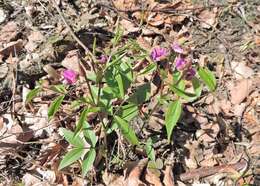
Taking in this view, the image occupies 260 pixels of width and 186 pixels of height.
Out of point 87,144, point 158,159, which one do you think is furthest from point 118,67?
point 158,159

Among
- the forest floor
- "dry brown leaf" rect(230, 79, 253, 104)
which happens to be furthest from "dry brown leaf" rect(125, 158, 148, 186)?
"dry brown leaf" rect(230, 79, 253, 104)

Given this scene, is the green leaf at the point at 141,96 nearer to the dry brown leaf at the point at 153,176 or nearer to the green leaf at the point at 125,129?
the green leaf at the point at 125,129

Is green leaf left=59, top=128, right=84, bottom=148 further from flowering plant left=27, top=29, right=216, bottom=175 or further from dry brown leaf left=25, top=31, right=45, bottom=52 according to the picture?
dry brown leaf left=25, top=31, right=45, bottom=52

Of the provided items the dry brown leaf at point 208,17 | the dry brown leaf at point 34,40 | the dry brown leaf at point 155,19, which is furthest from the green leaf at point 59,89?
the dry brown leaf at point 208,17

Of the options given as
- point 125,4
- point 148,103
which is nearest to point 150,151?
point 148,103

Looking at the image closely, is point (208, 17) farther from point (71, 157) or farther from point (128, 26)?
point (71, 157)

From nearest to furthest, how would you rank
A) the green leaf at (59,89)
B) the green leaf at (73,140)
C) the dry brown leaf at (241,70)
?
the green leaf at (59,89) < the green leaf at (73,140) < the dry brown leaf at (241,70)

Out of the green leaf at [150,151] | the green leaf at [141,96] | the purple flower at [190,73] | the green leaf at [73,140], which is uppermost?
the purple flower at [190,73]

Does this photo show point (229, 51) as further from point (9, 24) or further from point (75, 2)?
point (9, 24)
